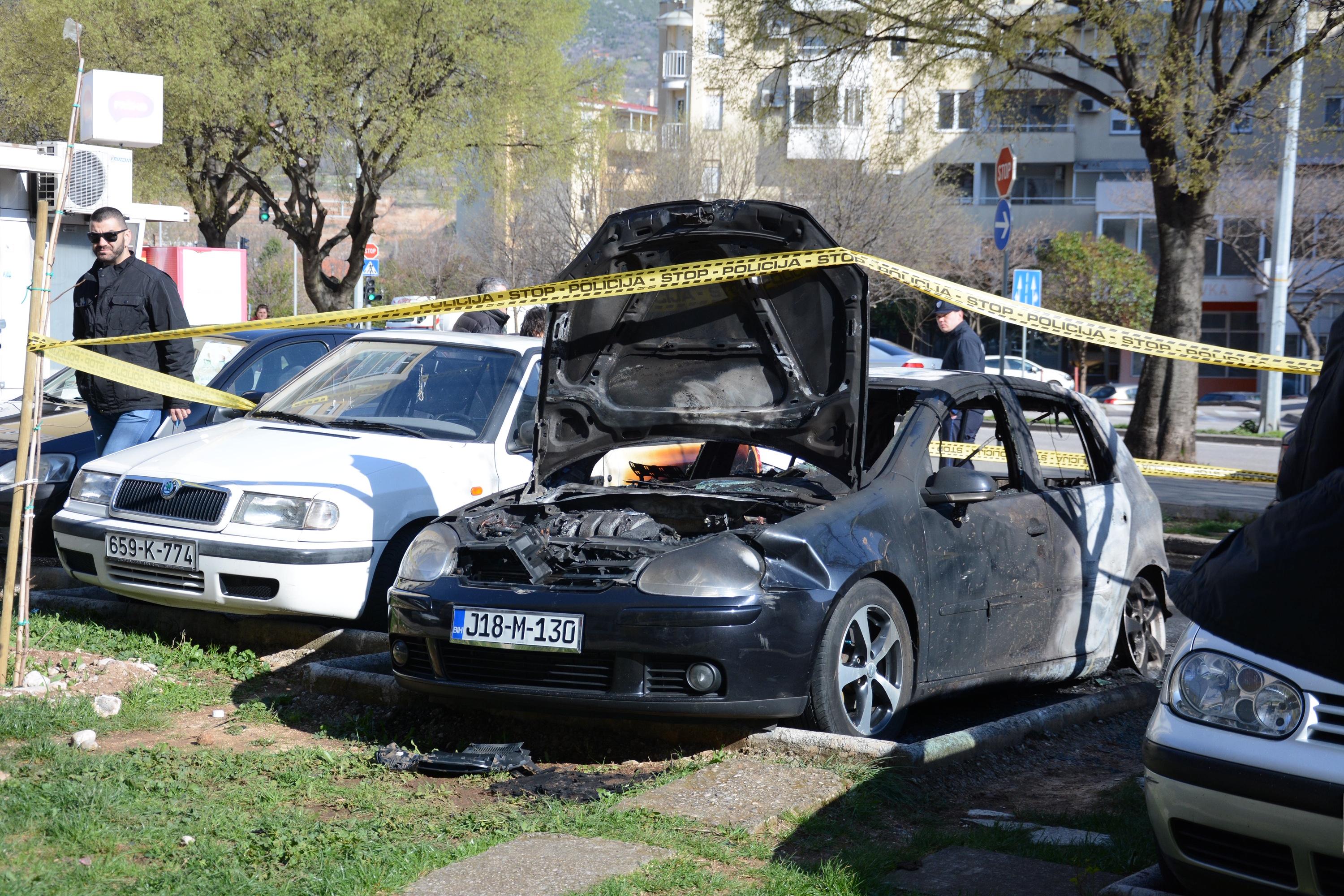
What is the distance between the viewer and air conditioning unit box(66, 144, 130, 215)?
56.3ft

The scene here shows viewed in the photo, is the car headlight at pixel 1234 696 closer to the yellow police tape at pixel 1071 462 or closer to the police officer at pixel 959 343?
the yellow police tape at pixel 1071 462

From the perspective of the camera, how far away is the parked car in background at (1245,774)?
3.00 meters

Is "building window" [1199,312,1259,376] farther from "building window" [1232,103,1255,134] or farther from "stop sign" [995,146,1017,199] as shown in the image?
"stop sign" [995,146,1017,199]

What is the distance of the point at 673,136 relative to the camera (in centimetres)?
4066

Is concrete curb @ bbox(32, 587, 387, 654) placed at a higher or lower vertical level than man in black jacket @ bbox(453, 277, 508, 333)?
lower

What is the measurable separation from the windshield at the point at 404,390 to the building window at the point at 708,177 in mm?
31193

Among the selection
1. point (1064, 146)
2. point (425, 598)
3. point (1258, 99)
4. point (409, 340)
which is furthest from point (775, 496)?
A: point (1064, 146)

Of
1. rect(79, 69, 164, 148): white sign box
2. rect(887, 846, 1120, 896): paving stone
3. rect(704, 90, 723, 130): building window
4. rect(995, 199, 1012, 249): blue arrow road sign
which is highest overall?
rect(704, 90, 723, 130): building window

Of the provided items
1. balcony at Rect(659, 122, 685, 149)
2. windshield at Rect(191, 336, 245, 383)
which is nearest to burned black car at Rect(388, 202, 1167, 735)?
windshield at Rect(191, 336, 245, 383)

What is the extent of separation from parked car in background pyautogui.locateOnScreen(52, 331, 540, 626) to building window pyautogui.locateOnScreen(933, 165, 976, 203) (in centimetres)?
3564

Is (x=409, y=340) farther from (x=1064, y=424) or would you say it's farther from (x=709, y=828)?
(x=709, y=828)

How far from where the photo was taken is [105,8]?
25.9 m

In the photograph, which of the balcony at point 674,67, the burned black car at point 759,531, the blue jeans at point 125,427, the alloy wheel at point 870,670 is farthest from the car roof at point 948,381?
the balcony at point 674,67

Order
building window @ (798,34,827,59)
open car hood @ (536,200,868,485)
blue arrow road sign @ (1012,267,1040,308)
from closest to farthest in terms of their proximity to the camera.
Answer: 1. open car hood @ (536,200,868,485)
2. building window @ (798,34,827,59)
3. blue arrow road sign @ (1012,267,1040,308)
